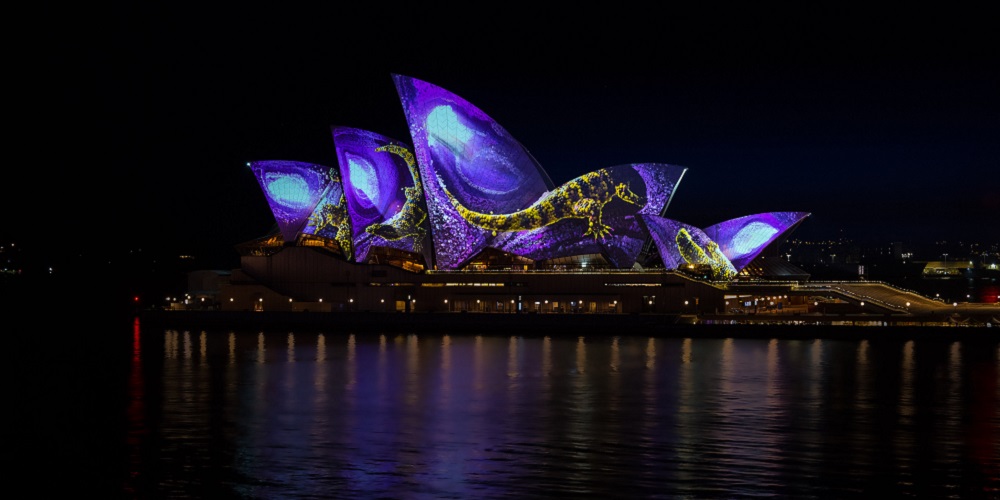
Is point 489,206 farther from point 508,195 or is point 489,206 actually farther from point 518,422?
point 518,422

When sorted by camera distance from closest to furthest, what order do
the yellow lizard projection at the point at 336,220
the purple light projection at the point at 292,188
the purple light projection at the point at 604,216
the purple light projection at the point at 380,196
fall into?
the purple light projection at the point at 604,216, the purple light projection at the point at 380,196, the yellow lizard projection at the point at 336,220, the purple light projection at the point at 292,188

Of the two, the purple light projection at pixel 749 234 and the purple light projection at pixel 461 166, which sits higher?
the purple light projection at pixel 461 166

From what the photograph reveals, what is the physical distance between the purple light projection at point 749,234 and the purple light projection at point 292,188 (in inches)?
712

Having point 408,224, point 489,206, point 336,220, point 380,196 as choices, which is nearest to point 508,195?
point 489,206

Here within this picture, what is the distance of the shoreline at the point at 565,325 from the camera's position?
124ft

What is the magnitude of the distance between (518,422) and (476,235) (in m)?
24.7

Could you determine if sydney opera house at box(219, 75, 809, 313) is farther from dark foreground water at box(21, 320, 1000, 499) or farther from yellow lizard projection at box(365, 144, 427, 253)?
dark foreground water at box(21, 320, 1000, 499)

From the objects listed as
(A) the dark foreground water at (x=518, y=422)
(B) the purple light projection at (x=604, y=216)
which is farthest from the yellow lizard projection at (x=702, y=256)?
(A) the dark foreground water at (x=518, y=422)

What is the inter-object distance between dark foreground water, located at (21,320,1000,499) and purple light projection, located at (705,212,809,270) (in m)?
11.5

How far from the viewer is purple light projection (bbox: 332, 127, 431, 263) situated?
45.9 m

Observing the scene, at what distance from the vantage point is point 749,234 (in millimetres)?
46656

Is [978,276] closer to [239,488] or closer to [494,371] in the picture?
[494,371]

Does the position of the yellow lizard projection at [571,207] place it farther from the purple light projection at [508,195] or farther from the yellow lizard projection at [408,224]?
the yellow lizard projection at [408,224]

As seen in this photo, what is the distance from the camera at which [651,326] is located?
40469mm
